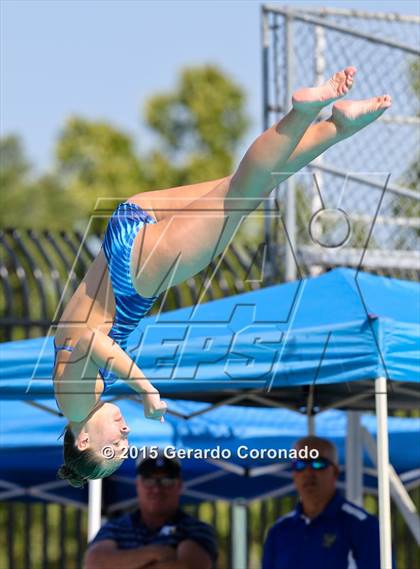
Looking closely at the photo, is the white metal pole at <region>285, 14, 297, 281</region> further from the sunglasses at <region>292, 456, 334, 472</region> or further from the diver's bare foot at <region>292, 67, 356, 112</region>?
the diver's bare foot at <region>292, 67, 356, 112</region>

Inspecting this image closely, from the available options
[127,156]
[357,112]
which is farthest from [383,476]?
[127,156]

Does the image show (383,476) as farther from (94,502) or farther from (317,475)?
(94,502)

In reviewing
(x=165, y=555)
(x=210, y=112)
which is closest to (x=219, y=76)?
(x=210, y=112)

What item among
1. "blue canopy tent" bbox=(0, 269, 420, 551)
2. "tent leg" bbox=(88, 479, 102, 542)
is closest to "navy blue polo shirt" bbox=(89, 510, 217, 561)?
"tent leg" bbox=(88, 479, 102, 542)

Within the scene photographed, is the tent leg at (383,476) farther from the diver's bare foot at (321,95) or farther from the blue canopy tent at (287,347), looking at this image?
the diver's bare foot at (321,95)

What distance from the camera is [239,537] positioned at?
9.80 metres

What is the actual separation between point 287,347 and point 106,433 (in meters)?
1.27

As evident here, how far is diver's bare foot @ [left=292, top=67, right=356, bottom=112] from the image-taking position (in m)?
3.94

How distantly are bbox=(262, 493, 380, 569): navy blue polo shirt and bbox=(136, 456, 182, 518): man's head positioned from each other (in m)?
0.68

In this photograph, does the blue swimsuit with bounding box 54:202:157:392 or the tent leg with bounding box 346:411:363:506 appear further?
the tent leg with bounding box 346:411:363:506

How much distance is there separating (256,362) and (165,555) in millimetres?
1827

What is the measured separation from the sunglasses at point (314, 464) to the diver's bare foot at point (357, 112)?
3.48 metres

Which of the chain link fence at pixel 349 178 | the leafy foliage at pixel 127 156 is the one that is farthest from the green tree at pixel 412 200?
the leafy foliage at pixel 127 156

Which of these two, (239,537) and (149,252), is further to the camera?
(239,537)
